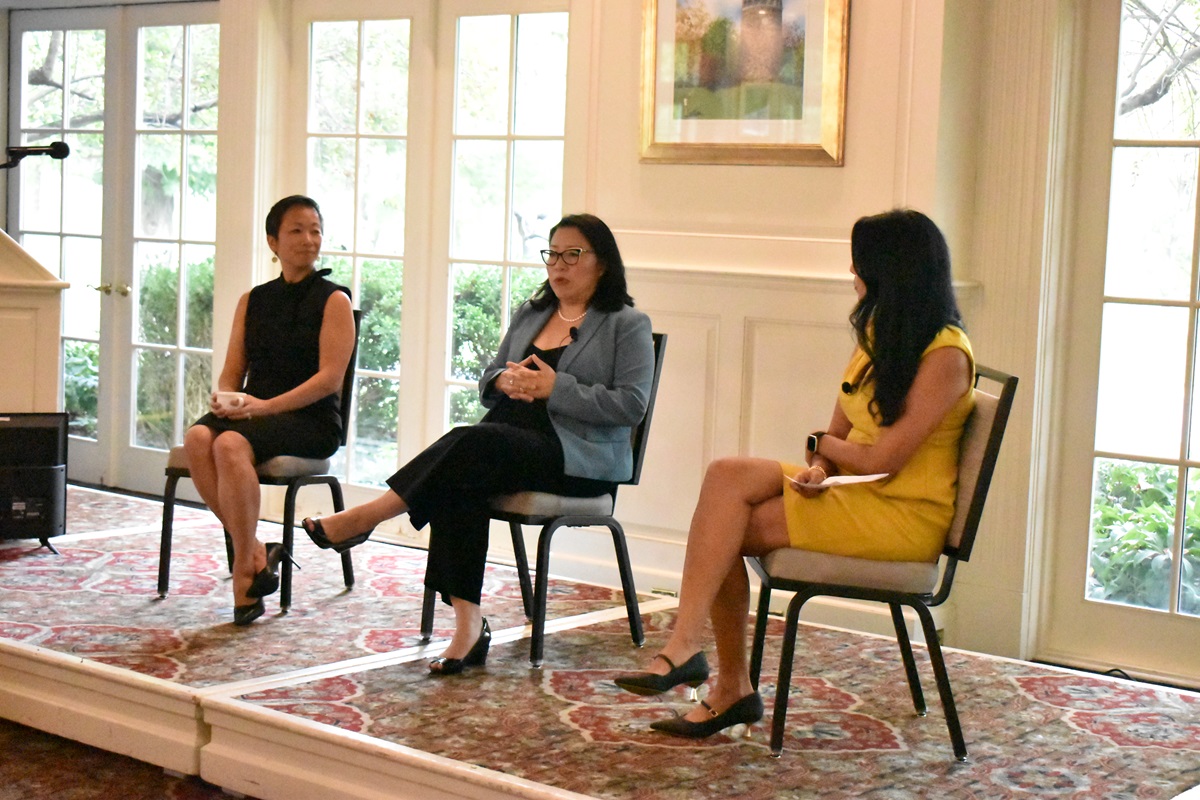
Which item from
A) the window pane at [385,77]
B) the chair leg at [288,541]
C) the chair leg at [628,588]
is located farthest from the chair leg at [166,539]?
the window pane at [385,77]

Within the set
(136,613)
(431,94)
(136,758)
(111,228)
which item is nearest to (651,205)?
(431,94)

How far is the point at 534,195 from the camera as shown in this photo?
16.1 feet

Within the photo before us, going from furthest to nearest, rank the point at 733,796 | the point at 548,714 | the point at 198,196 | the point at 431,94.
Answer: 1. the point at 198,196
2. the point at 431,94
3. the point at 548,714
4. the point at 733,796

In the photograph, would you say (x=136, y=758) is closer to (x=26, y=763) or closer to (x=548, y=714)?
(x=26, y=763)

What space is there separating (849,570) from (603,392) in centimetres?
83

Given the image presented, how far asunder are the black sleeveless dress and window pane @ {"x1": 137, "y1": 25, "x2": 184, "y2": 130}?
2.09 m

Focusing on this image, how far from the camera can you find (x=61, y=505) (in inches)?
181

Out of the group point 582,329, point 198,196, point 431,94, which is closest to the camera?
point 582,329

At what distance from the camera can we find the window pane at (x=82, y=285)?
609 centimetres

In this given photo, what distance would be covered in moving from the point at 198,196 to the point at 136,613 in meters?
2.45

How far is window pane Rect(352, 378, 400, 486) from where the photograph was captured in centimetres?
532

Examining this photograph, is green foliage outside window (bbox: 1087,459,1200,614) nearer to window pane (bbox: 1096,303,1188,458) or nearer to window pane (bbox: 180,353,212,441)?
window pane (bbox: 1096,303,1188,458)

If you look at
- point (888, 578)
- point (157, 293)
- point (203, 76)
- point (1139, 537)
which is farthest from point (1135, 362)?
point (157, 293)

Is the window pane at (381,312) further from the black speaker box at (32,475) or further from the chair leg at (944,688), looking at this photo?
the chair leg at (944,688)
